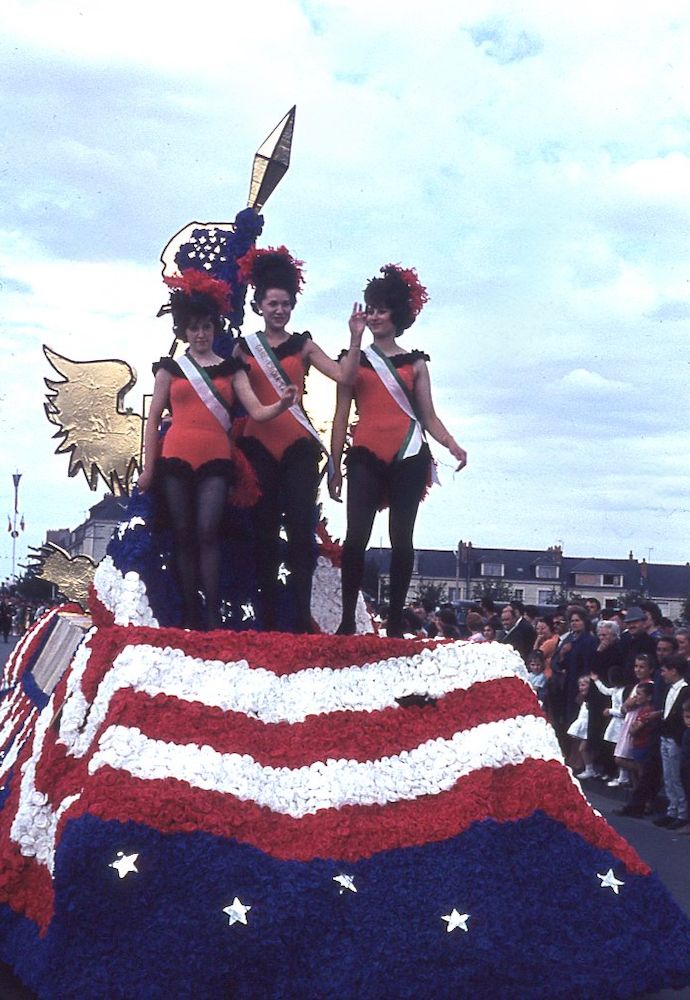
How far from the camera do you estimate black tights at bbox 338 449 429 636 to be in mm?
5281

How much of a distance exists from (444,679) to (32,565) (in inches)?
118

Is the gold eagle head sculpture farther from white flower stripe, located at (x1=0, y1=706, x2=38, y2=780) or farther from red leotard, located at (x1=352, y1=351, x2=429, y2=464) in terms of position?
red leotard, located at (x1=352, y1=351, x2=429, y2=464)

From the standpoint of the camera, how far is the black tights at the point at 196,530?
210 inches

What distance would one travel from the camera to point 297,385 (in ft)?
18.2

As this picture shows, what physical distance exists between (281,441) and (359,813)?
5.54 feet

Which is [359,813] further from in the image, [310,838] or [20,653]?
[20,653]

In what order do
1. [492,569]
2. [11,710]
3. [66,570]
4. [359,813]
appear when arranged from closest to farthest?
[359,813] → [11,710] → [66,570] → [492,569]

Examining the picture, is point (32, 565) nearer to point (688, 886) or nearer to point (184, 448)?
point (184, 448)

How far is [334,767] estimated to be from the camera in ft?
14.5

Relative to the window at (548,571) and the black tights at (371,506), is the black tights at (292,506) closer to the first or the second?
the black tights at (371,506)

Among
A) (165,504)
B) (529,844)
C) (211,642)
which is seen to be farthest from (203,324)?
(529,844)

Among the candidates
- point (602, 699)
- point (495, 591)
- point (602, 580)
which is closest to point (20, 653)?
point (602, 699)

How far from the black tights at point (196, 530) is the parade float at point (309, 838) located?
11.9 inches

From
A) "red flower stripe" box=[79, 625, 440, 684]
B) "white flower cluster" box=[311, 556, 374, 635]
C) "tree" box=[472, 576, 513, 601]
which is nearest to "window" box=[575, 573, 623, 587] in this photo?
"tree" box=[472, 576, 513, 601]
